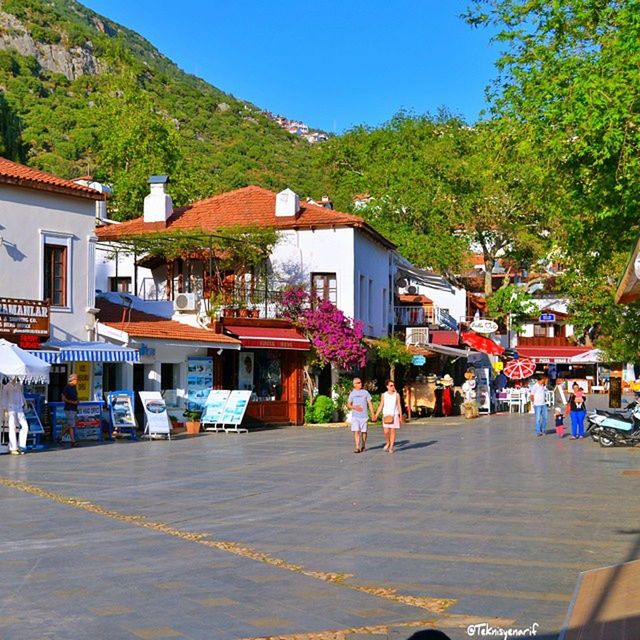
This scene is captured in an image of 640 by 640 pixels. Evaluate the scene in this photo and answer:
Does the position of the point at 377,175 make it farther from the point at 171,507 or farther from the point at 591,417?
the point at 171,507

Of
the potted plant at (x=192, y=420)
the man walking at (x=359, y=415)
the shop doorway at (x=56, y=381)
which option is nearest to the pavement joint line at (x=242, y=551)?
the man walking at (x=359, y=415)

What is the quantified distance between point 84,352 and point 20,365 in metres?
4.84

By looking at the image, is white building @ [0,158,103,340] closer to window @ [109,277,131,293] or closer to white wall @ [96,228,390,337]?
white wall @ [96,228,390,337]

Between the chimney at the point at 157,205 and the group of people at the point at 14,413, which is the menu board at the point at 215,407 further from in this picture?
the chimney at the point at 157,205

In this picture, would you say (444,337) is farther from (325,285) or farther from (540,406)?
(540,406)

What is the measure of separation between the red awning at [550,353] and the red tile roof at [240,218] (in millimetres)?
38898

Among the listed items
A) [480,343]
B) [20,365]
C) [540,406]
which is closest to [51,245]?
[20,365]

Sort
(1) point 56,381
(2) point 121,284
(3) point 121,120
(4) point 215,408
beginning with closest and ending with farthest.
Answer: (1) point 56,381, (4) point 215,408, (2) point 121,284, (3) point 121,120

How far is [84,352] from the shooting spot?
26922 mm

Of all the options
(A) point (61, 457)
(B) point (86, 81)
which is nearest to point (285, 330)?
(A) point (61, 457)

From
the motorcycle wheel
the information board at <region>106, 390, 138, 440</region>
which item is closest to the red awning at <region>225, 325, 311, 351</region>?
the information board at <region>106, 390, 138, 440</region>

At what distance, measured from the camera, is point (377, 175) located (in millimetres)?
64875

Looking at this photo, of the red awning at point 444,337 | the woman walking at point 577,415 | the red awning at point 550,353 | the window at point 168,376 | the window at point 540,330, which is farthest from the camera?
the window at point 540,330

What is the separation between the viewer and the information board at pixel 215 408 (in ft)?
103
